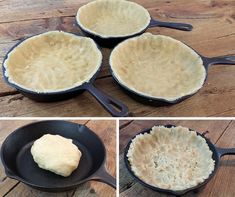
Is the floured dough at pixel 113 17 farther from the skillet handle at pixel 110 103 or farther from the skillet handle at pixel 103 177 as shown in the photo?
the skillet handle at pixel 103 177

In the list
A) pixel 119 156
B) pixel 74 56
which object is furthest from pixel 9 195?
pixel 74 56

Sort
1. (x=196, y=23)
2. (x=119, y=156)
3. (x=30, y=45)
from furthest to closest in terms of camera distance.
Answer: (x=196, y=23) → (x=30, y=45) → (x=119, y=156)

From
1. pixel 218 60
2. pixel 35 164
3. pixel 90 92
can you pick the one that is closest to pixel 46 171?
pixel 35 164

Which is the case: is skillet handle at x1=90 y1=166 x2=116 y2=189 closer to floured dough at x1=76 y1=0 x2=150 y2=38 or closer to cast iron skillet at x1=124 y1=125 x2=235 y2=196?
cast iron skillet at x1=124 y1=125 x2=235 y2=196

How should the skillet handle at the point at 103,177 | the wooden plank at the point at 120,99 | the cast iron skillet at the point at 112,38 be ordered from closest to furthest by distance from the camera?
1. the skillet handle at the point at 103,177
2. the wooden plank at the point at 120,99
3. the cast iron skillet at the point at 112,38

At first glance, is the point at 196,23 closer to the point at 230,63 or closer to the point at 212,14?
the point at 212,14

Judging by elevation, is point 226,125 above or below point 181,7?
below

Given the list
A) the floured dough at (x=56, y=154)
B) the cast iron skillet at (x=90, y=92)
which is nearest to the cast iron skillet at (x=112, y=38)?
the cast iron skillet at (x=90, y=92)
